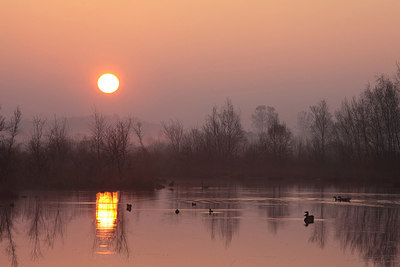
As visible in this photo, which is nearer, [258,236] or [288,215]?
[258,236]

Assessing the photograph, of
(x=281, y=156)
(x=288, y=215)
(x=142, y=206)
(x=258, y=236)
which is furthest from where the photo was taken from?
(x=281, y=156)

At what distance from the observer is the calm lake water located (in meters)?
17.2

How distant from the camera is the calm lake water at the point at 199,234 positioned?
17.2m

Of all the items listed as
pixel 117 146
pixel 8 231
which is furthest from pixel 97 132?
pixel 8 231

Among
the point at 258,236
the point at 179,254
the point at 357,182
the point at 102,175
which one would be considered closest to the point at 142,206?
the point at 258,236

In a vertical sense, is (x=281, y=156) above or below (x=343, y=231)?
above

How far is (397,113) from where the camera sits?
232 feet

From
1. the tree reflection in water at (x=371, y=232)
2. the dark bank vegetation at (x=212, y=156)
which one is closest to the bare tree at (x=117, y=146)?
the dark bank vegetation at (x=212, y=156)

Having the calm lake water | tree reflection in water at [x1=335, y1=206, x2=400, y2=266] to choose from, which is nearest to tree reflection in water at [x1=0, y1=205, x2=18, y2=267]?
the calm lake water

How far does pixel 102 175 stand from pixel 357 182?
97.4ft

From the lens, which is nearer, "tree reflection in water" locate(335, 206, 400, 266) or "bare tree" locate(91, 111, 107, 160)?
"tree reflection in water" locate(335, 206, 400, 266)

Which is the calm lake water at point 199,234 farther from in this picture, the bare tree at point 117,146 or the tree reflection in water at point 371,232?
the bare tree at point 117,146

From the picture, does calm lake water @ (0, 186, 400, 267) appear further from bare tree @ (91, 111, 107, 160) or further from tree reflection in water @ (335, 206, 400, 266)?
bare tree @ (91, 111, 107, 160)

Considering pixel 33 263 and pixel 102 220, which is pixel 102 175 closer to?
pixel 102 220
